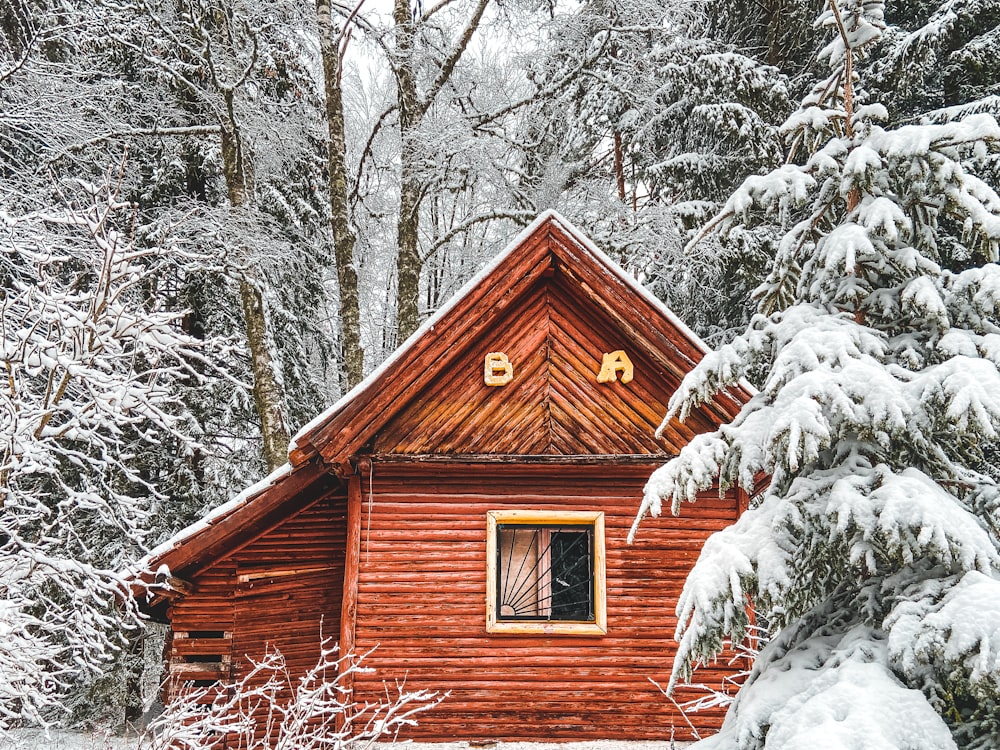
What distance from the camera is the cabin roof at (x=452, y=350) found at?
8.04 m

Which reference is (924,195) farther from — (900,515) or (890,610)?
(890,610)

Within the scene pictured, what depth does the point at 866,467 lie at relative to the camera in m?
4.12

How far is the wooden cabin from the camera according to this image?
814 centimetres

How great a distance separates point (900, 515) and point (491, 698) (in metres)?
5.55

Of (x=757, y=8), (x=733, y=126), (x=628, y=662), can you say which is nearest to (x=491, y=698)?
(x=628, y=662)

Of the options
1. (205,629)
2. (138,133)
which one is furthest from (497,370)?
(138,133)

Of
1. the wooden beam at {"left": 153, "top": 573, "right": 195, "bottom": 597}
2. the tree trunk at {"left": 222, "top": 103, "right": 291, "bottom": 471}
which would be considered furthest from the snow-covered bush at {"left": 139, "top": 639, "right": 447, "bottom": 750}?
the tree trunk at {"left": 222, "top": 103, "right": 291, "bottom": 471}

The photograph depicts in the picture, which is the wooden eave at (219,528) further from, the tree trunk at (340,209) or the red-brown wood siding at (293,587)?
the tree trunk at (340,209)

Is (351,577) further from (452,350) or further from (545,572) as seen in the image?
(452,350)

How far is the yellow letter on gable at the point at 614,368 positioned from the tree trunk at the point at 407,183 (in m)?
6.72

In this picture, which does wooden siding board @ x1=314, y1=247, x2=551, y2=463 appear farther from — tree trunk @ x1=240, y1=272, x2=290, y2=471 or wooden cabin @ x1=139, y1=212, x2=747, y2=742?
tree trunk @ x1=240, y1=272, x2=290, y2=471

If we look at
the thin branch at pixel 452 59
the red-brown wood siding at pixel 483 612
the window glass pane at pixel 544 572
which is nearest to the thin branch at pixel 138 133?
the thin branch at pixel 452 59

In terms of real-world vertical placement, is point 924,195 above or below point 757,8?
below

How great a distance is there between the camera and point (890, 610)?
153 inches
